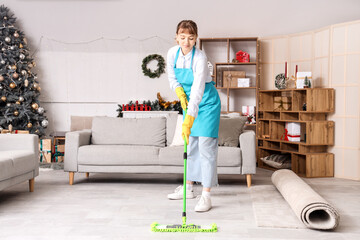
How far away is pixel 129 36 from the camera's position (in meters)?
6.28

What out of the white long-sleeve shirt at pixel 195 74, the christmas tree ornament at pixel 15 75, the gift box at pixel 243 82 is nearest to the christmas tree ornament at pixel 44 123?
the christmas tree ornament at pixel 15 75

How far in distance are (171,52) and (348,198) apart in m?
2.00

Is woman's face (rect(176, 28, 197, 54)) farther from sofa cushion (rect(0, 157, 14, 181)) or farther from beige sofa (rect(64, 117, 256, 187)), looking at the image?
sofa cushion (rect(0, 157, 14, 181))

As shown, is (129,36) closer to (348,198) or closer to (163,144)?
(163,144)

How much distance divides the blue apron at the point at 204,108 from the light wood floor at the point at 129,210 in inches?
23.6

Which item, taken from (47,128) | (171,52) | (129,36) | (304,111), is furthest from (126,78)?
(171,52)

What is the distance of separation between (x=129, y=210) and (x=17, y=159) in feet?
3.48

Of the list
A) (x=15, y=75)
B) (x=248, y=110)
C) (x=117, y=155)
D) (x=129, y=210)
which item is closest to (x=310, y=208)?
(x=129, y=210)

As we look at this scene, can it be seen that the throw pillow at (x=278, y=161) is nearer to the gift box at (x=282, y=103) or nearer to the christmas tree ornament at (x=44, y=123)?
the gift box at (x=282, y=103)

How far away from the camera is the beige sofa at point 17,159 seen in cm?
304

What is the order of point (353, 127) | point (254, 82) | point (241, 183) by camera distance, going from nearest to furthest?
point (241, 183)
point (353, 127)
point (254, 82)

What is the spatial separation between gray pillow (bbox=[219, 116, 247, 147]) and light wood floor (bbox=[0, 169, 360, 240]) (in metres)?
0.44

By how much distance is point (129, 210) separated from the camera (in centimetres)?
292

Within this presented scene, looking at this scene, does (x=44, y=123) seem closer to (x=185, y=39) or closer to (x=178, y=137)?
(x=178, y=137)
